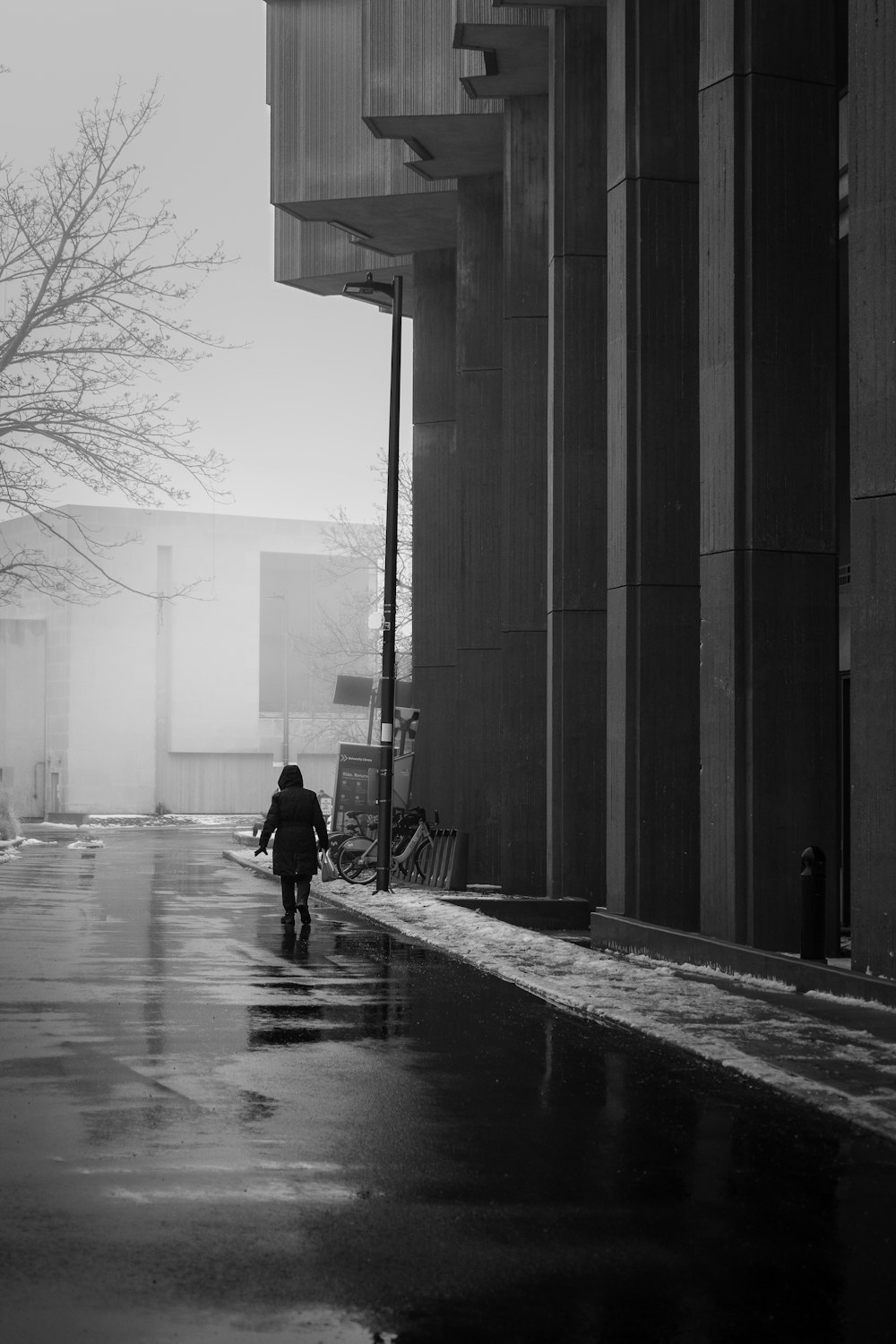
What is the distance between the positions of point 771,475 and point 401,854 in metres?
15.1

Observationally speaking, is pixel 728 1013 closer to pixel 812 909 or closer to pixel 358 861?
pixel 812 909

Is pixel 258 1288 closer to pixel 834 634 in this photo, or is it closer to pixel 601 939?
pixel 834 634

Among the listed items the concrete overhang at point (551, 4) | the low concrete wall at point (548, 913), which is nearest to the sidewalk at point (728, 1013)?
the low concrete wall at point (548, 913)

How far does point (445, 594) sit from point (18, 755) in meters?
46.5

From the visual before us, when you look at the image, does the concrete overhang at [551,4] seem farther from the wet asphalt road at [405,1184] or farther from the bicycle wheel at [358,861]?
the wet asphalt road at [405,1184]

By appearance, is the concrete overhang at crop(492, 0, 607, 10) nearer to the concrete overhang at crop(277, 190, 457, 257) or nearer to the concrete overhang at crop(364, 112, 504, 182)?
the concrete overhang at crop(364, 112, 504, 182)

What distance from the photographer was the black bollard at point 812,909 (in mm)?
14406

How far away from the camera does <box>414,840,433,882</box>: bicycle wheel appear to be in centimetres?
2944

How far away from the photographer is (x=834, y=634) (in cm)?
1602

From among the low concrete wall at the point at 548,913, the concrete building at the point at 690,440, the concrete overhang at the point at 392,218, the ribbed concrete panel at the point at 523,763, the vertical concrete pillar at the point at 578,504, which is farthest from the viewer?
the concrete overhang at the point at 392,218

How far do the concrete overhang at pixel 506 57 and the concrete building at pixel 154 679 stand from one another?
4761 cm

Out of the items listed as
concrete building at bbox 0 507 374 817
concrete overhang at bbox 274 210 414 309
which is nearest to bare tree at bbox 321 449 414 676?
concrete building at bbox 0 507 374 817

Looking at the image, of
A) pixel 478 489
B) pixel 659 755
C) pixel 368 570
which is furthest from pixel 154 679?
pixel 659 755

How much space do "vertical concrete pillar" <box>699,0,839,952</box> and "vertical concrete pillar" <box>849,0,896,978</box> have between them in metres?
2.35
